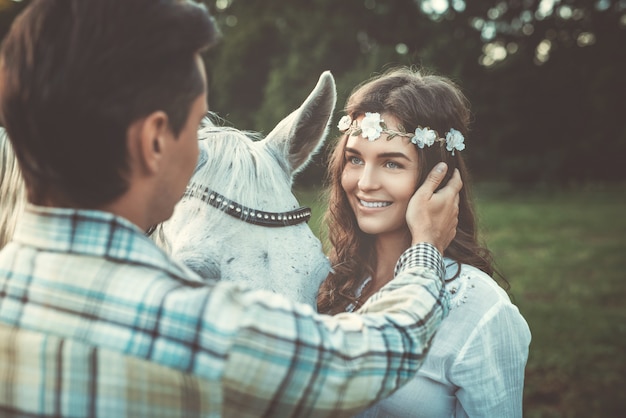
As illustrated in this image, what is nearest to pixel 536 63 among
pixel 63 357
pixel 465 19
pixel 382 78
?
pixel 465 19

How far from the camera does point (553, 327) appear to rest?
7.77 m

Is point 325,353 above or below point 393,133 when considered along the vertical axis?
below

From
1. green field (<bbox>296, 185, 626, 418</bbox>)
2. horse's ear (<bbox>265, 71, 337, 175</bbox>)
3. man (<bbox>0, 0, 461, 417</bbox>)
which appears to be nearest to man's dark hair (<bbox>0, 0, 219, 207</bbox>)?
man (<bbox>0, 0, 461, 417</bbox>)

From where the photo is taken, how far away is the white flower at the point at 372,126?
7.54ft

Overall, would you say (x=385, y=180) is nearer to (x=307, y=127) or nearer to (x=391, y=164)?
(x=391, y=164)

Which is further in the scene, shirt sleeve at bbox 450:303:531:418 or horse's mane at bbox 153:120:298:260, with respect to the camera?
shirt sleeve at bbox 450:303:531:418

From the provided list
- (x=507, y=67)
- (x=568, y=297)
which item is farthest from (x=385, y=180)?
(x=507, y=67)

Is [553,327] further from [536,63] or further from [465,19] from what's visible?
[536,63]

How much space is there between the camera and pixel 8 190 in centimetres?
204

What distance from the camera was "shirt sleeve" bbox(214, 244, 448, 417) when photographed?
122 centimetres

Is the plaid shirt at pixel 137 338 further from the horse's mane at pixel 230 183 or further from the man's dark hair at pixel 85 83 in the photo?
the horse's mane at pixel 230 183

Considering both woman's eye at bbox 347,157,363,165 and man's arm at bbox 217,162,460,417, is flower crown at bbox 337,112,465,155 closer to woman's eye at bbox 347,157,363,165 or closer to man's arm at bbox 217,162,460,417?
woman's eye at bbox 347,157,363,165

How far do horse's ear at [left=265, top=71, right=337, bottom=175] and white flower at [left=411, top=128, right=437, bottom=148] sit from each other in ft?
1.16

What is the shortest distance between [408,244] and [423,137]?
454mm
